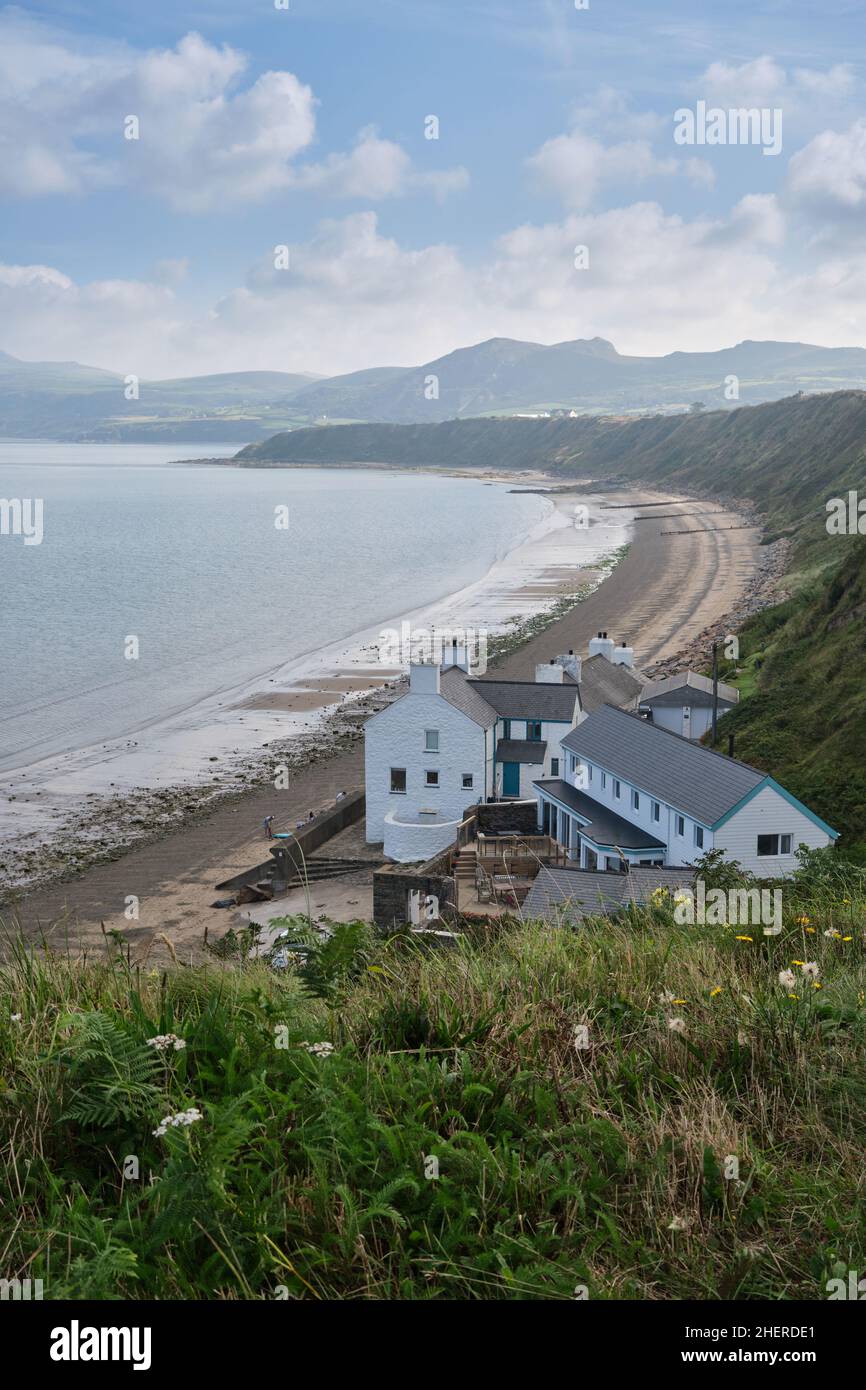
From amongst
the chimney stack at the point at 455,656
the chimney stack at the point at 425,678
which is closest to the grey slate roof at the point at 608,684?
the chimney stack at the point at 455,656

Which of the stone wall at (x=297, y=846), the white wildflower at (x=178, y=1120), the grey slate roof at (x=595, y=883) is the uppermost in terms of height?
the white wildflower at (x=178, y=1120)

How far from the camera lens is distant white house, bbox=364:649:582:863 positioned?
113ft

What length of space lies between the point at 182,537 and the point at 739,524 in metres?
76.7

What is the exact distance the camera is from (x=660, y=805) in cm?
2916

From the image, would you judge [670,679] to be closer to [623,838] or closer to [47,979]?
[623,838]

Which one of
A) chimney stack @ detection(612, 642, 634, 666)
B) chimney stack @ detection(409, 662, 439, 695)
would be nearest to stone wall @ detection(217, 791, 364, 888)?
chimney stack @ detection(409, 662, 439, 695)

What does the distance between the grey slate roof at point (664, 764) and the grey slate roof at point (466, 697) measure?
2579 millimetres

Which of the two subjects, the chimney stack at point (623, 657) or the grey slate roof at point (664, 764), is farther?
the chimney stack at point (623, 657)

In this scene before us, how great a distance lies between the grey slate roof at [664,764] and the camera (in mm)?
26797

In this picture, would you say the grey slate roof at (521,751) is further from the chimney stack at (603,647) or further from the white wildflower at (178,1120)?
the white wildflower at (178,1120)

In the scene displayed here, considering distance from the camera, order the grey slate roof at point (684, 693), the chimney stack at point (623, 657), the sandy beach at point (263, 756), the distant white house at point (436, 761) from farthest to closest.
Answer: the chimney stack at point (623, 657) < the grey slate roof at point (684, 693) < the sandy beach at point (263, 756) < the distant white house at point (436, 761)

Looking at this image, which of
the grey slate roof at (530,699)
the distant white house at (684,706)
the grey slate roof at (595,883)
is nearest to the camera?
the grey slate roof at (595,883)

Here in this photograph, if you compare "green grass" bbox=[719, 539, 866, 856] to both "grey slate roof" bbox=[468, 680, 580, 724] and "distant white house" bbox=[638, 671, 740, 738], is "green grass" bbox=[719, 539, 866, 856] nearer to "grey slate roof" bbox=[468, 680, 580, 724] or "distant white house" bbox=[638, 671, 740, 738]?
"distant white house" bbox=[638, 671, 740, 738]

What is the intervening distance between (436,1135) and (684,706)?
133 feet
